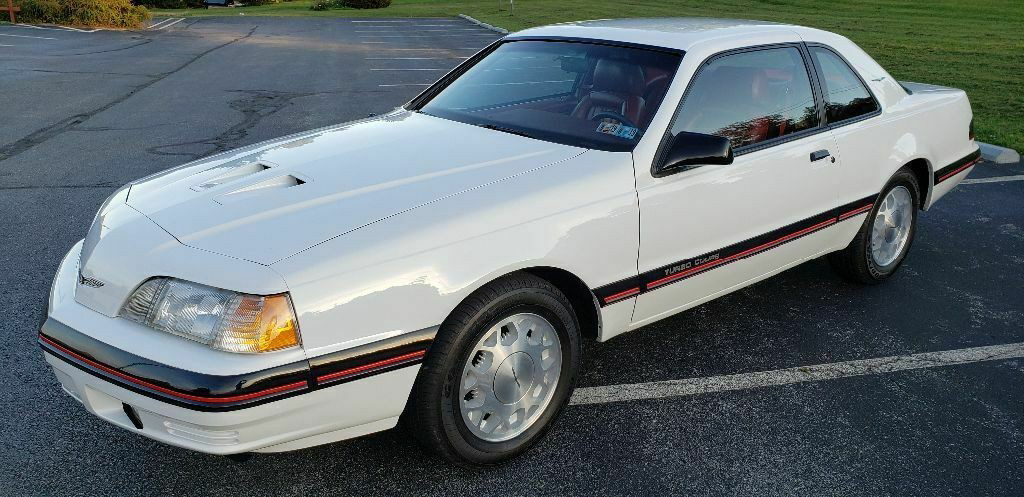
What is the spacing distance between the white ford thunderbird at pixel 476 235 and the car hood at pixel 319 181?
0.04 ft

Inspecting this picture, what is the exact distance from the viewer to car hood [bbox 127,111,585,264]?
2.74m

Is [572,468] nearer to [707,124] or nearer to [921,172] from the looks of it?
[707,124]

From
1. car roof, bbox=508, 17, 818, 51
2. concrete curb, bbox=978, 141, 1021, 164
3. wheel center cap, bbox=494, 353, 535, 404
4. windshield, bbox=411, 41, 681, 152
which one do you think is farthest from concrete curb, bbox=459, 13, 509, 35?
wheel center cap, bbox=494, 353, 535, 404

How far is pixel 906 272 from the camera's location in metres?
5.20

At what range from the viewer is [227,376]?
242 centimetres

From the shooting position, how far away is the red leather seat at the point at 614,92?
3.71 meters

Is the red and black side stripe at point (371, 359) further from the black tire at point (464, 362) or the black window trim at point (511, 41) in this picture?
the black window trim at point (511, 41)

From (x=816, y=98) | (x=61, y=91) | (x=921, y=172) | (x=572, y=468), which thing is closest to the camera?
(x=572, y=468)

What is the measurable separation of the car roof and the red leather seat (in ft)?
0.52

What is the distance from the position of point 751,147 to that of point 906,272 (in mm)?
2022

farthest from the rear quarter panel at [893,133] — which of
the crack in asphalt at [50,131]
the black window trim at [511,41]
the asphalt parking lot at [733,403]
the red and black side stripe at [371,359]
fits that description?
the crack in asphalt at [50,131]

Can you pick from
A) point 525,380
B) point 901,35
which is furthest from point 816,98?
point 901,35

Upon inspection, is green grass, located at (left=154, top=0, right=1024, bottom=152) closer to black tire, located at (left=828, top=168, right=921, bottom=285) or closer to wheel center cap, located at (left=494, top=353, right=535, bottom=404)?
black tire, located at (left=828, top=168, right=921, bottom=285)

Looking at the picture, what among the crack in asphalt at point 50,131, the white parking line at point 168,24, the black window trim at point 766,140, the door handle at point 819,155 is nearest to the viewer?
the black window trim at point 766,140
